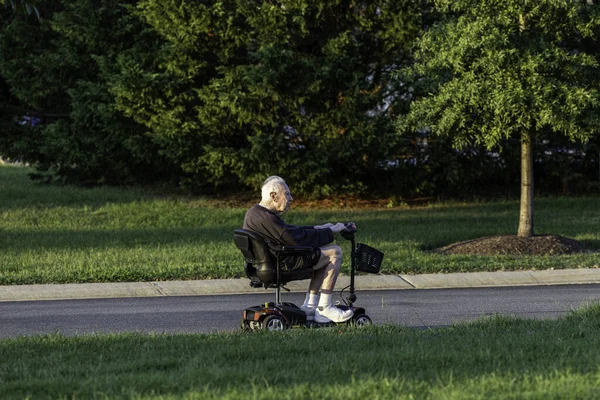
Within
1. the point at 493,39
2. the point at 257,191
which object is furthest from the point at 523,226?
the point at 257,191

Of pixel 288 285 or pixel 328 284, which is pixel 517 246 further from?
pixel 328 284

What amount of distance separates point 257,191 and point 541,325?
1699cm

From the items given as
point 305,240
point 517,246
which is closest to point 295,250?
point 305,240

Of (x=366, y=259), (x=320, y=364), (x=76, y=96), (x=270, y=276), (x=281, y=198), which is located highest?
(x=76, y=96)

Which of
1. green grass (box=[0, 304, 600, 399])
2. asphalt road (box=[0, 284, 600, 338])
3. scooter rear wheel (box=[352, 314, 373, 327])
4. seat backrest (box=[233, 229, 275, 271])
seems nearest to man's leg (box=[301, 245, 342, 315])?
scooter rear wheel (box=[352, 314, 373, 327])

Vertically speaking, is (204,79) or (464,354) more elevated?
(204,79)

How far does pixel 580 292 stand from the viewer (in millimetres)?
12312

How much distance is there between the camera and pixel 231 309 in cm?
1110

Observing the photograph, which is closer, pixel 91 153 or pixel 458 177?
pixel 458 177

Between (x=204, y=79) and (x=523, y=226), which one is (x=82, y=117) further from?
(x=523, y=226)

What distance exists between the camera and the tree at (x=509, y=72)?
49.4 ft

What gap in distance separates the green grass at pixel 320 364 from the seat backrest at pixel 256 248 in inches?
30.2

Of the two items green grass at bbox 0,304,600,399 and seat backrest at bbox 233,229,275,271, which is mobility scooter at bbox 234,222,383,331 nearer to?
seat backrest at bbox 233,229,275,271

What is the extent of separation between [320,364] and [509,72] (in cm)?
996
